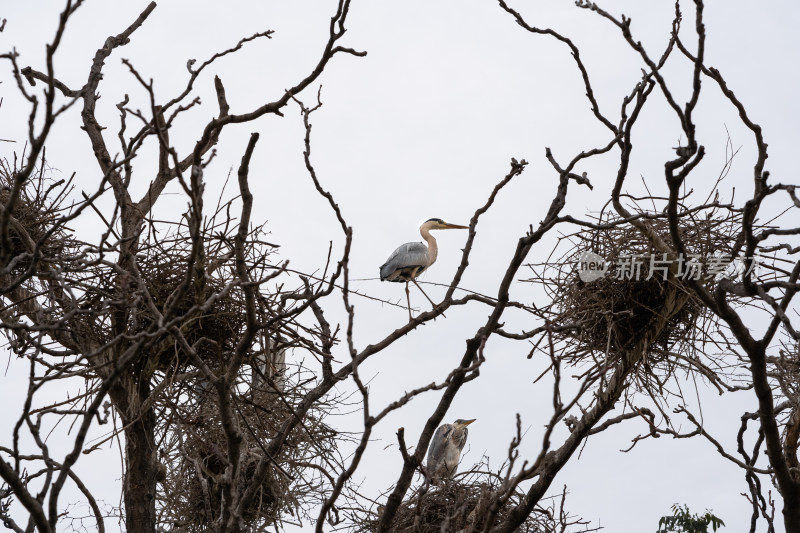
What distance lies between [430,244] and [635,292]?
4.08 m

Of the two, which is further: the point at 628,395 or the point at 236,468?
the point at 628,395

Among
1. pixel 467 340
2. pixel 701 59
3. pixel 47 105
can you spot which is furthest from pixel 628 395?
pixel 47 105

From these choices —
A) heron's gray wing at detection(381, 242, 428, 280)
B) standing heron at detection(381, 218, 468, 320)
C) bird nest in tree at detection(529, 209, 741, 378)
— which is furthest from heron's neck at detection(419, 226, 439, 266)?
bird nest in tree at detection(529, 209, 741, 378)

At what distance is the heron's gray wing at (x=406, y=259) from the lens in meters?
8.04

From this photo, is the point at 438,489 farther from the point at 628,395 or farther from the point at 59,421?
the point at 59,421

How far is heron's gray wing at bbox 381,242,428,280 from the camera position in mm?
8039

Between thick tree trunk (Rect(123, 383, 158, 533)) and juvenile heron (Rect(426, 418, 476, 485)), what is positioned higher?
juvenile heron (Rect(426, 418, 476, 485))

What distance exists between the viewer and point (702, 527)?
774cm

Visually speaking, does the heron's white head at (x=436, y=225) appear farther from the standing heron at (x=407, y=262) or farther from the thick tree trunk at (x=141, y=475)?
the thick tree trunk at (x=141, y=475)

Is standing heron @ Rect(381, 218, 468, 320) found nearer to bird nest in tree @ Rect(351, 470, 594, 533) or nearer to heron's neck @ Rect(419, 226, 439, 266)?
heron's neck @ Rect(419, 226, 439, 266)

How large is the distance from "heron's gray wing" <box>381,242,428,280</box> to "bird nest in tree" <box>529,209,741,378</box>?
3251mm

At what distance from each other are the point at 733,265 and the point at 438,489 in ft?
7.56

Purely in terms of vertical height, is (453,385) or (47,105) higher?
(453,385)

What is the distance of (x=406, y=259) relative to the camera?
26.4 ft
